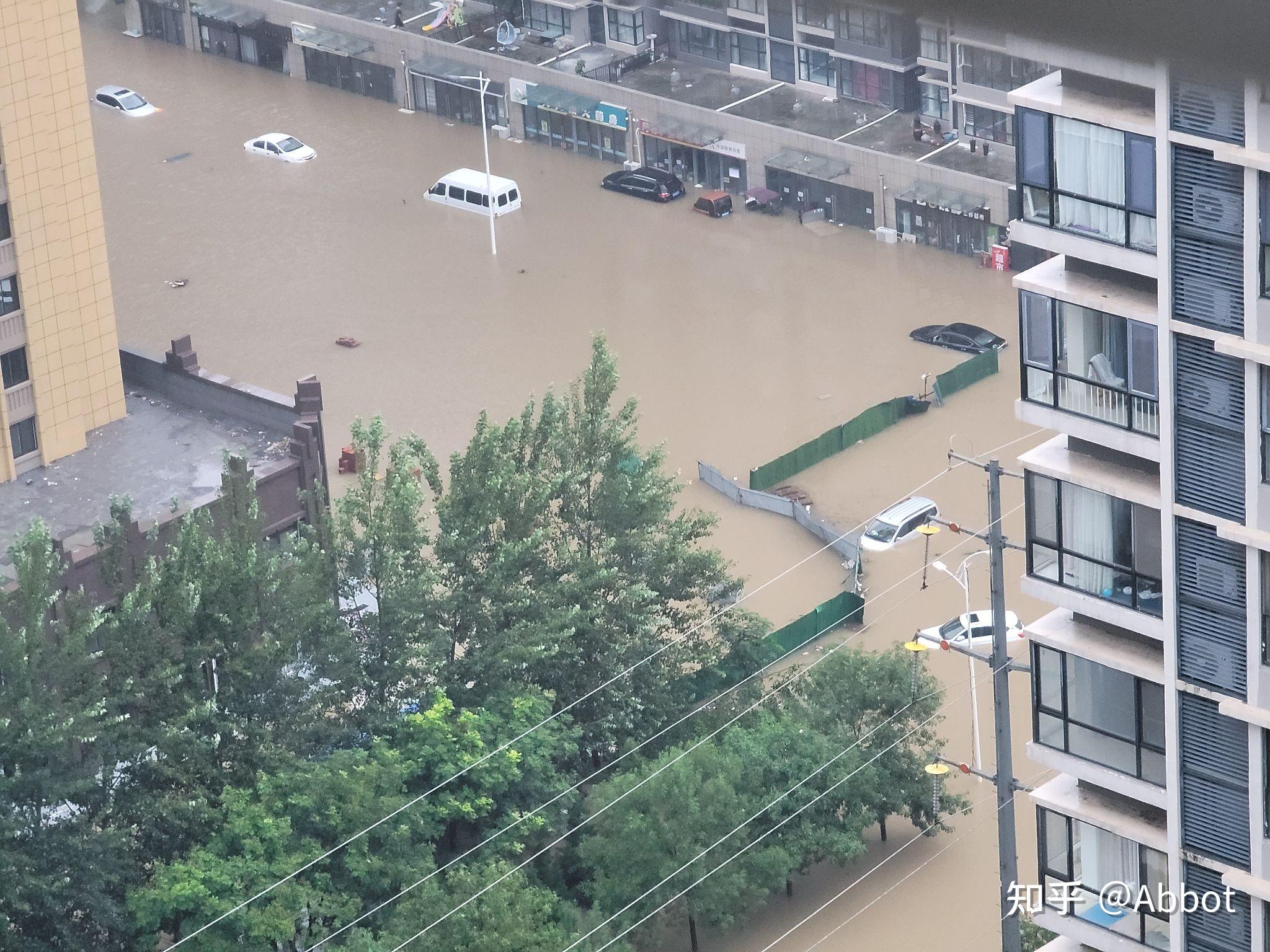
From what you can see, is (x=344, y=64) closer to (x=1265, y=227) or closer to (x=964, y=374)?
(x=964, y=374)

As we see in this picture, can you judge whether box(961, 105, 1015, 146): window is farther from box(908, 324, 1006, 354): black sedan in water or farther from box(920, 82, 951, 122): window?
box(908, 324, 1006, 354): black sedan in water

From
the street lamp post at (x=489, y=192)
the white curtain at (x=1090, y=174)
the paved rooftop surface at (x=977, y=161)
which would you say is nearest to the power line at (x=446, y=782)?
the white curtain at (x=1090, y=174)

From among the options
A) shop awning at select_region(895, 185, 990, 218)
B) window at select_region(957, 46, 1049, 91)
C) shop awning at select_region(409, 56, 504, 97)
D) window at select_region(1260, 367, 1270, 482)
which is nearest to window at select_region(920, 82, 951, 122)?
window at select_region(957, 46, 1049, 91)

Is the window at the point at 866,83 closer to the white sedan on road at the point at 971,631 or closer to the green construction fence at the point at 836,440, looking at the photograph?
the green construction fence at the point at 836,440

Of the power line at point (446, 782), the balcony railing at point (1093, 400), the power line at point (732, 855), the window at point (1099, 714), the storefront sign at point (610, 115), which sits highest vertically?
the balcony railing at point (1093, 400)

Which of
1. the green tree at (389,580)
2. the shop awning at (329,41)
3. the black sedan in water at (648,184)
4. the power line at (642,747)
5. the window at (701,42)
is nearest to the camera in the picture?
the power line at (642,747)

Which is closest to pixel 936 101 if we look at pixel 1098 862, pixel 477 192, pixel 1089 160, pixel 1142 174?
pixel 477 192

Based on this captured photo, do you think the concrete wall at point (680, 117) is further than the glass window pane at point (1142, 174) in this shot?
Yes
